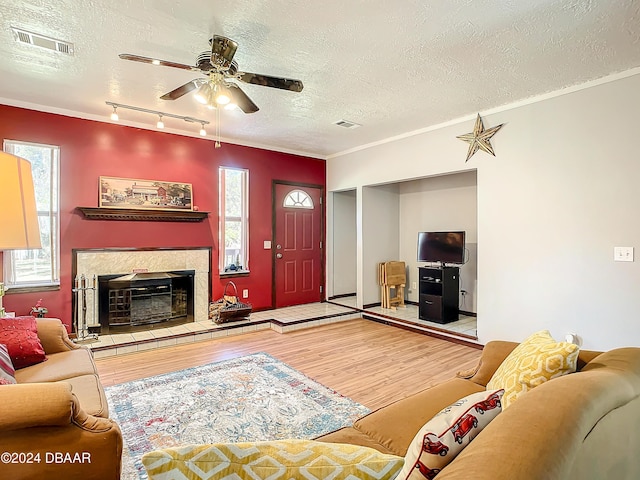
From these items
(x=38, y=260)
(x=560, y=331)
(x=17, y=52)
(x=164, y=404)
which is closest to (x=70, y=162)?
(x=38, y=260)

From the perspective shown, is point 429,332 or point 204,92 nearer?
point 204,92

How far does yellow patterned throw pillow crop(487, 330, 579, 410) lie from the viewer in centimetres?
138

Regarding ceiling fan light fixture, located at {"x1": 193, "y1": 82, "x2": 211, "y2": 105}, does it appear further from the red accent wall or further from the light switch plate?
the light switch plate

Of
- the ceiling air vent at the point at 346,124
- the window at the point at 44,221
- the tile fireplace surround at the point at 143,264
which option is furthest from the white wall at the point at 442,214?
the window at the point at 44,221

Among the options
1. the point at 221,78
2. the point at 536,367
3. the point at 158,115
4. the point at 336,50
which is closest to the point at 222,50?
A: the point at 221,78

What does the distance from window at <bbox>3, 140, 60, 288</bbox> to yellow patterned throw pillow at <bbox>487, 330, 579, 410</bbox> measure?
186 inches

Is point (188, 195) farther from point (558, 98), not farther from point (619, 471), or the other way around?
point (619, 471)

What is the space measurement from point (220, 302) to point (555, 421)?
15.1 ft

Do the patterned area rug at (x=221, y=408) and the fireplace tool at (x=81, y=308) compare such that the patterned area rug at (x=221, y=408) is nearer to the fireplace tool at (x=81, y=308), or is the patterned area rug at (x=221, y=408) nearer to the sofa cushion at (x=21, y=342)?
the sofa cushion at (x=21, y=342)

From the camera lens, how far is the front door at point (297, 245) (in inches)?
232

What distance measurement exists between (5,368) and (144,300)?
2644 millimetres

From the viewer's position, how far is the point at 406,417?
165 centimetres

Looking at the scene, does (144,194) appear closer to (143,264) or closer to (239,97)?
(143,264)

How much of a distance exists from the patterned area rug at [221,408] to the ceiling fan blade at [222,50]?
2617 millimetres
